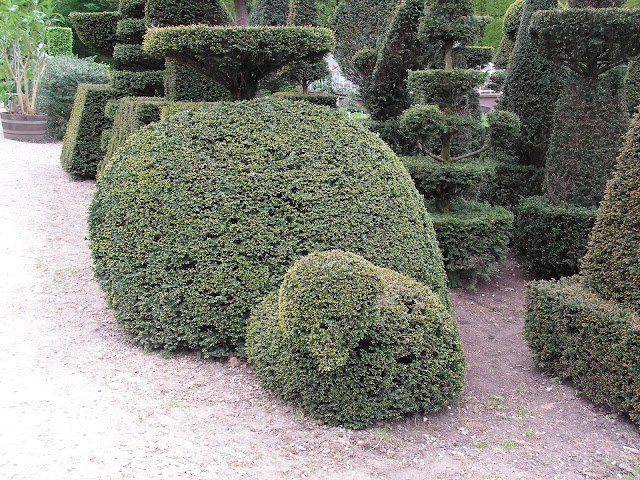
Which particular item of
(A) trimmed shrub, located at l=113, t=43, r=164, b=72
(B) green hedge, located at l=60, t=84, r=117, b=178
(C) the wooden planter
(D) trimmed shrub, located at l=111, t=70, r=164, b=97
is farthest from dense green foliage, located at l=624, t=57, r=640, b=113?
(C) the wooden planter

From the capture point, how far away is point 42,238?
8.16 m

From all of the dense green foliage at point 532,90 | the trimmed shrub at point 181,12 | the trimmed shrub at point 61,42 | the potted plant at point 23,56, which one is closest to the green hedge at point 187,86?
the trimmed shrub at point 181,12

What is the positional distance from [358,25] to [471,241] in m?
4.34

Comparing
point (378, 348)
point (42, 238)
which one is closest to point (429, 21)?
point (378, 348)

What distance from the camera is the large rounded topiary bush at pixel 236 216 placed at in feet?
15.9

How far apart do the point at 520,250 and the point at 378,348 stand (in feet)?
15.6

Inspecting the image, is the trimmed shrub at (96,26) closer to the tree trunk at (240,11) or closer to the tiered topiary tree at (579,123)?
the tree trunk at (240,11)

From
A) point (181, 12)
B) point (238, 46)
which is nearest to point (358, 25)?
point (181, 12)

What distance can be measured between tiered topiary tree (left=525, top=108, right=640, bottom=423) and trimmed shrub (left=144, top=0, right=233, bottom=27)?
708 centimetres

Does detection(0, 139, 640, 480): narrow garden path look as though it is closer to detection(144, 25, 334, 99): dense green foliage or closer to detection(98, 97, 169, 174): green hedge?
detection(144, 25, 334, 99): dense green foliage

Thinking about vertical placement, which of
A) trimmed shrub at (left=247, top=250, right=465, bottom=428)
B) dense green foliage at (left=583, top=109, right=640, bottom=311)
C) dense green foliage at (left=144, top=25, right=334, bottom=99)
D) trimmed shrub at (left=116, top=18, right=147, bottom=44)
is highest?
dense green foliage at (left=144, top=25, right=334, bottom=99)

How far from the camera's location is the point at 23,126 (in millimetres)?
17125

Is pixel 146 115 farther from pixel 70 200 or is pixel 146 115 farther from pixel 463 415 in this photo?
pixel 463 415

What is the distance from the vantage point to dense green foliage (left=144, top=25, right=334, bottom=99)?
6090mm
